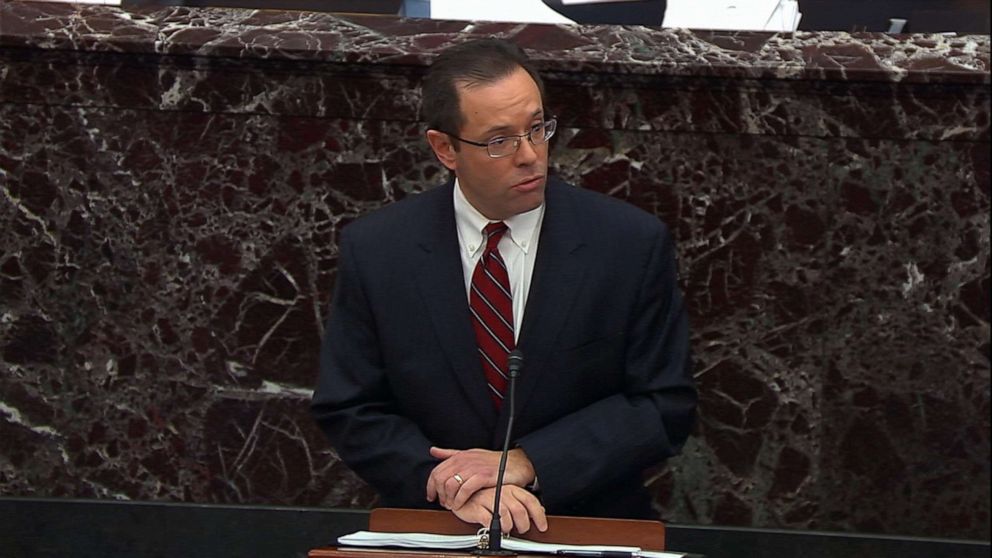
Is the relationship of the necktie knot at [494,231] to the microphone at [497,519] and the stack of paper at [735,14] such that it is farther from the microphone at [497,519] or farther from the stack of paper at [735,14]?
the stack of paper at [735,14]

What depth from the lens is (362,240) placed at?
3.18 meters

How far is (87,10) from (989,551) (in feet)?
8.49

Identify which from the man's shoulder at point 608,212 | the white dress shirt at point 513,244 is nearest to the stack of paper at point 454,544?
the white dress shirt at point 513,244

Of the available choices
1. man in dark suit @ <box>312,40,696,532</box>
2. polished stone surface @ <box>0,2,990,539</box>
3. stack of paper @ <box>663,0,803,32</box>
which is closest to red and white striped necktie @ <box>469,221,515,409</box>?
man in dark suit @ <box>312,40,696,532</box>

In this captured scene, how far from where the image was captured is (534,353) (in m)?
3.06

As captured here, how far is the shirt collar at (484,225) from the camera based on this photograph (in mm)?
3164

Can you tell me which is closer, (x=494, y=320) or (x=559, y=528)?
(x=559, y=528)

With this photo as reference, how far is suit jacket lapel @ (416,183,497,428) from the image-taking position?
3072 millimetres

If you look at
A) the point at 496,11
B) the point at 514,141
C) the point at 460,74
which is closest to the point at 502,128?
the point at 514,141

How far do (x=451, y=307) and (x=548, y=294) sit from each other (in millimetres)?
183

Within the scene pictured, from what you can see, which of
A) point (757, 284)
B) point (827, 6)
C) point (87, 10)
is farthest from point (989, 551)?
point (87, 10)

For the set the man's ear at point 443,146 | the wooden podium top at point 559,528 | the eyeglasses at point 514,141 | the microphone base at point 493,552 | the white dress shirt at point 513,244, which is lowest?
the wooden podium top at point 559,528

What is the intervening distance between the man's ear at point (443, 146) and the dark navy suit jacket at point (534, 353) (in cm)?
10

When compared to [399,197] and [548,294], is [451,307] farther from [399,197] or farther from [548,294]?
[399,197]
